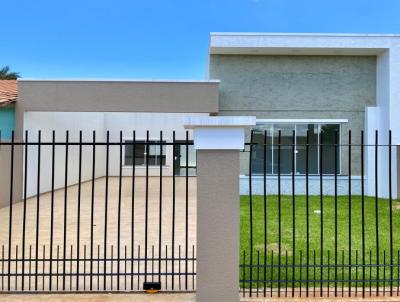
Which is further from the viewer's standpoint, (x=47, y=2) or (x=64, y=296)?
(x=47, y=2)

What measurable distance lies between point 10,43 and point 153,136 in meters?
18.2

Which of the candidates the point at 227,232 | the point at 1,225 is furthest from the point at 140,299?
the point at 1,225

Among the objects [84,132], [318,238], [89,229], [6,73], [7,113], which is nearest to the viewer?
[318,238]

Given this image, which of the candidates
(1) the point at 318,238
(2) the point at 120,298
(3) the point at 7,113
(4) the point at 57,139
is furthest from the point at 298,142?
(2) the point at 120,298

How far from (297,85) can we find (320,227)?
25.9 ft

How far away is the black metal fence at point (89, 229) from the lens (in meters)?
5.01

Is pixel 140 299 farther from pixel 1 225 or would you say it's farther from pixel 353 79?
pixel 353 79

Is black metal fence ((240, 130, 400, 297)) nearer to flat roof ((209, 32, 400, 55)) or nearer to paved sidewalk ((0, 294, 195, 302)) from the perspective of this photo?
paved sidewalk ((0, 294, 195, 302))

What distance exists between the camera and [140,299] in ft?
15.6

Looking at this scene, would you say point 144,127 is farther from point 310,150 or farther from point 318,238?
point 318,238

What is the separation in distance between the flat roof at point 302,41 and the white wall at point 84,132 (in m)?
3.93

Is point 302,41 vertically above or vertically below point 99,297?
above

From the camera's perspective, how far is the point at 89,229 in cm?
987

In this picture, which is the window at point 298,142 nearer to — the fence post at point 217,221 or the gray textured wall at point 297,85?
the gray textured wall at point 297,85
